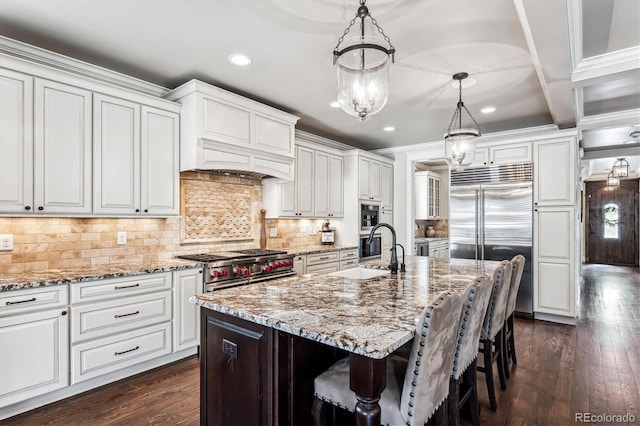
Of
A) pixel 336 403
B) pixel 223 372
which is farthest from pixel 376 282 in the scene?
pixel 223 372

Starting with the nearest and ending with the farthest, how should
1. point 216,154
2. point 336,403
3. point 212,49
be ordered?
point 336,403 < point 212,49 < point 216,154

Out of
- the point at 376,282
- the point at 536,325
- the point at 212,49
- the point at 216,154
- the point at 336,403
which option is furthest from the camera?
the point at 536,325

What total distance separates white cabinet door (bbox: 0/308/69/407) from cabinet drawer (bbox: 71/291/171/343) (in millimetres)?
85

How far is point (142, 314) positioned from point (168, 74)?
2.10 metres

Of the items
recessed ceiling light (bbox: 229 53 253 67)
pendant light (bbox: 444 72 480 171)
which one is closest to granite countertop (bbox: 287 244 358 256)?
pendant light (bbox: 444 72 480 171)

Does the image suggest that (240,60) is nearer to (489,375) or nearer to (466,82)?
(466,82)

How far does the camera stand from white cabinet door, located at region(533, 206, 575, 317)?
14.3 ft

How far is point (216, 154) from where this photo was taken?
3.37m

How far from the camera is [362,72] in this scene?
1.95m

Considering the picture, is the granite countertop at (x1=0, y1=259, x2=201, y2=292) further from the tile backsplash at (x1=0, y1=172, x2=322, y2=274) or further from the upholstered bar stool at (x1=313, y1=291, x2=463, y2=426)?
the upholstered bar stool at (x1=313, y1=291, x2=463, y2=426)

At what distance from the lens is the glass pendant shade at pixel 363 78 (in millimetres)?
1899

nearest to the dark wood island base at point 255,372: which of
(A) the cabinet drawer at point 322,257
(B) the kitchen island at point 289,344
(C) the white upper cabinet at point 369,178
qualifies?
(B) the kitchen island at point 289,344

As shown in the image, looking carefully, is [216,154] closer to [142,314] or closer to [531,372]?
[142,314]

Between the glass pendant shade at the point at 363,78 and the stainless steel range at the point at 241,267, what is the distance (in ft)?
6.45
